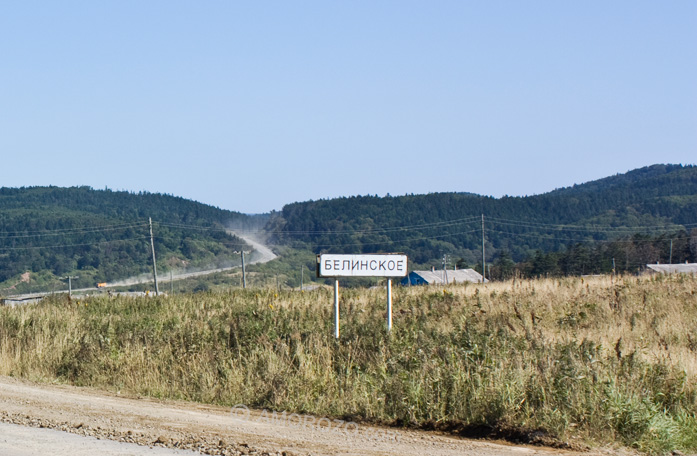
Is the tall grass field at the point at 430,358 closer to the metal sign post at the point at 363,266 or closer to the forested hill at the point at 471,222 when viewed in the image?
the metal sign post at the point at 363,266

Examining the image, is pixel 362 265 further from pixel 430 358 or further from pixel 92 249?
pixel 92 249

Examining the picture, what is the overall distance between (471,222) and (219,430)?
164457mm

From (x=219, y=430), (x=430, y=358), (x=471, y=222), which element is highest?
(x=471, y=222)

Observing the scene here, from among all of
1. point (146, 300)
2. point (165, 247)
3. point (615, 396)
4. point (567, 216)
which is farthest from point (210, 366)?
point (567, 216)

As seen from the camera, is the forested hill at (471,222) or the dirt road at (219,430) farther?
the forested hill at (471,222)

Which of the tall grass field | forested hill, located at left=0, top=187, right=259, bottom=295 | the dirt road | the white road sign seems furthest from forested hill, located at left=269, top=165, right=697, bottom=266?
the dirt road

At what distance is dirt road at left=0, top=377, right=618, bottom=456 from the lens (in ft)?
22.8

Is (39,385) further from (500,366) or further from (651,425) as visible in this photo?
(651,425)

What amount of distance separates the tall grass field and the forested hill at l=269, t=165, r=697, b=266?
370 ft

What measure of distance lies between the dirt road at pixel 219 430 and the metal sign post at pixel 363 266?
3.16m

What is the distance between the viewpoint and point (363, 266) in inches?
466

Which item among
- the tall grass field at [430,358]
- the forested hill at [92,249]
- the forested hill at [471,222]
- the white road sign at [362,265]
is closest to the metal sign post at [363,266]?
the white road sign at [362,265]

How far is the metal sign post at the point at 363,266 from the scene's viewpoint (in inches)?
460

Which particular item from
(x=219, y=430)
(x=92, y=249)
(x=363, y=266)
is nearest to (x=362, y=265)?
(x=363, y=266)
